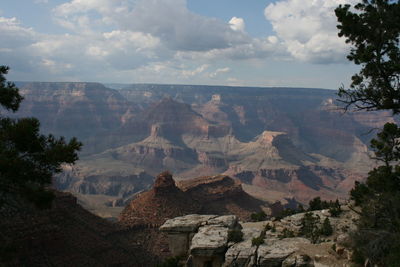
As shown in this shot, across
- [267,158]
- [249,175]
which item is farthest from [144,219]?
[267,158]

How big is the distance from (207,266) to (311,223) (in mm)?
8334

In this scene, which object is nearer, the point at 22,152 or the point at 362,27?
the point at 22,152

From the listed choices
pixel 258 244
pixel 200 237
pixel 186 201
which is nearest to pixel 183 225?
pixel 200 237

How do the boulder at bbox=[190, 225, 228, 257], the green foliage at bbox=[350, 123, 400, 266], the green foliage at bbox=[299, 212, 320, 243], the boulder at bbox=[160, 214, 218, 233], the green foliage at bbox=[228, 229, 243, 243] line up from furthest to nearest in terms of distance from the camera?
the boulder at bbox=[160, 214, 218, 233], the green foliage at bbox=[228, 229, 243, 243], the green foliage at bbox=[299, 212, 320, 243], the boulder at bbox=[190, 225, 228, 257], the green foliage at bbox=[350, 123, 400, 266]

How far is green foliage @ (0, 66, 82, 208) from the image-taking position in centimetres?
1611

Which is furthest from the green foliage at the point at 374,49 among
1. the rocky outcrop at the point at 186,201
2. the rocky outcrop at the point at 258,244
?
the rocky outcrop at the point at 186,201

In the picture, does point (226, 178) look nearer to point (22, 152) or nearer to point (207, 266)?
point (207, 266)

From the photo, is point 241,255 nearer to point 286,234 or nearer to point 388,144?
point 286,234

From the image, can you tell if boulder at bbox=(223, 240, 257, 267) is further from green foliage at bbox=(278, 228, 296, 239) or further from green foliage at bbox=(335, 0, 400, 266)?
green foliage at bbox=(335, 0, 400, 266)

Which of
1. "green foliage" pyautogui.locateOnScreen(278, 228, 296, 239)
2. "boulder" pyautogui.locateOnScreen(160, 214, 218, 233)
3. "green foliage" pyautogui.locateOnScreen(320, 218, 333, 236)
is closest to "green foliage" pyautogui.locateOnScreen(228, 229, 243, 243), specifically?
"green foliage" pyautogui.locateOnScreen(278, 228, 296, 239)

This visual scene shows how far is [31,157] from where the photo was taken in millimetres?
→ 16812

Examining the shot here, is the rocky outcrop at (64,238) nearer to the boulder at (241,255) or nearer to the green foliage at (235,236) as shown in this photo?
the green foliage at (235,236)

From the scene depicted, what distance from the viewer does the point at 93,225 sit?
47.6 m

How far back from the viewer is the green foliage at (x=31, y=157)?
1611 cm
